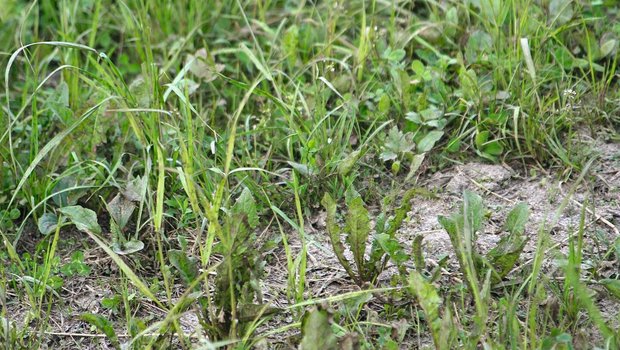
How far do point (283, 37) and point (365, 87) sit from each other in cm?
48

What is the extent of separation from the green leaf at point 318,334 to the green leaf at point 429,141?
3.08ft

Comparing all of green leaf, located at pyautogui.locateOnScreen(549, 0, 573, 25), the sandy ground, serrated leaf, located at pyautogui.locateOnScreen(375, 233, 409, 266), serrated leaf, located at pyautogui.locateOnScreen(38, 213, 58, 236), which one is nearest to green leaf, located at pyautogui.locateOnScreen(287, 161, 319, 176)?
the sandy ground

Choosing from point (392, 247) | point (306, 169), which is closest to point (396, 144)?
point (306, 169)

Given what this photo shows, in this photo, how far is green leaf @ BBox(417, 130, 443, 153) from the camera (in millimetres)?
2744

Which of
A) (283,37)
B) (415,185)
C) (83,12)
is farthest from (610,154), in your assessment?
(83,12)

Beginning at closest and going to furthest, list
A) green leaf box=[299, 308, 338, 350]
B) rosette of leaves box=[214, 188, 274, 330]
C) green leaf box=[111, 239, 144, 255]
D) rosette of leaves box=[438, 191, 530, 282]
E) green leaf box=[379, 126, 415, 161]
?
green leaf box=[299, 308, 338, 350]
rosette of leaves box=[214, 188, 274, 330]
rosette of leaves box=[438, 191, 530, 282]
green leaf box=[111, 239, 144, 255]
green leaf box=[379, 126, 415, 161]

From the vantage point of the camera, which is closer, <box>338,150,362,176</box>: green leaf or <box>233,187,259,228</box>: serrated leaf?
<box>233,187,259,228</box>: serrated leaf

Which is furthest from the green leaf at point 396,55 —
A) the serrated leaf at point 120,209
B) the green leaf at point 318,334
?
the green leaf at point 318,334

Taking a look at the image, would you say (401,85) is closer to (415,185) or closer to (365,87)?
(365,87)

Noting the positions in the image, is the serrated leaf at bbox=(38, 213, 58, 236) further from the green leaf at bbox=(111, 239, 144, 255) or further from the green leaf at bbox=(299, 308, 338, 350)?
the green leaf at bbox=(299, 308, 338, 350)

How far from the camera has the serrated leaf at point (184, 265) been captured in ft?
7.45

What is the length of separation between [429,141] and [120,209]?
1003mm

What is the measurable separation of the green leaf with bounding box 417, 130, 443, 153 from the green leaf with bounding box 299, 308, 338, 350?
37.0 inches

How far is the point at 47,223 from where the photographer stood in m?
2.57
